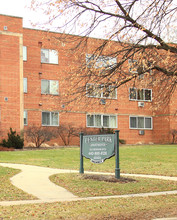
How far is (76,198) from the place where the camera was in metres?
10.6

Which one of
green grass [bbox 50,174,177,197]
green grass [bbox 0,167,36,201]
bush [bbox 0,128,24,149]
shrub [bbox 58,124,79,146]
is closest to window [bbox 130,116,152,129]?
shrub [bbox 58,124,79,146]

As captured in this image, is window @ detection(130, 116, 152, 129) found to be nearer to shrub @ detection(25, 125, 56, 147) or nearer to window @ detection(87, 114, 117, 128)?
window @ detection(87, 114, 117, 128)

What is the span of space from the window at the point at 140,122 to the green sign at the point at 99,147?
83.0ft

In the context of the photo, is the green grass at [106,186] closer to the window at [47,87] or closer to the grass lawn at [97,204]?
the grass lawn at [97,204]

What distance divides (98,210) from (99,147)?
16.5 ft

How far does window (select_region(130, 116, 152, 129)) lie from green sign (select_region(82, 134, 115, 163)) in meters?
25.3

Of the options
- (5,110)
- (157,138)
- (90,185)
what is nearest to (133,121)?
(157,138)

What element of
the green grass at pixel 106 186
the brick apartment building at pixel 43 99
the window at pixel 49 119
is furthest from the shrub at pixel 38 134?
the green grass at pixel 106 186

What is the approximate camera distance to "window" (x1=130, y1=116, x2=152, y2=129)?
1556 inches

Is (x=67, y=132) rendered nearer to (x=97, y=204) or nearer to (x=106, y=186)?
(x=106, y=186)

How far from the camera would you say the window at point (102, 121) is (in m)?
37.0

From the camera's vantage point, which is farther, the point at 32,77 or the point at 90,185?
the point at 32,77

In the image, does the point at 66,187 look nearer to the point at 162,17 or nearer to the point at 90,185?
the point at 90,185

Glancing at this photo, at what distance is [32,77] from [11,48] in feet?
11.0
